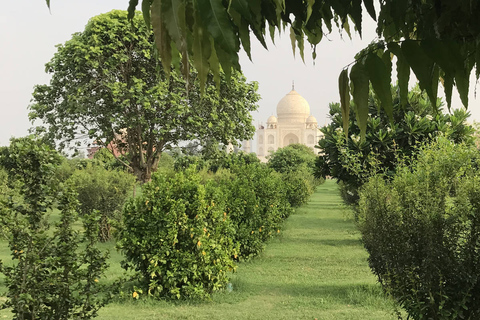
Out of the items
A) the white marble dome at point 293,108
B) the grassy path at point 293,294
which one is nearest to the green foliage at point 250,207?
the grassy path at point 293,294

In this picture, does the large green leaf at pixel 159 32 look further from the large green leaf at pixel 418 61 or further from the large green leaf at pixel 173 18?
the large green leaf at pixel 418 61

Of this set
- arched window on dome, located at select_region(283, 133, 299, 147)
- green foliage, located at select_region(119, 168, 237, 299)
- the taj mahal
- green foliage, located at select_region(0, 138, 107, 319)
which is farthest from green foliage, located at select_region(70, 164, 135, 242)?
arched window on dome, located at select_region(283, 133, 299, 147)

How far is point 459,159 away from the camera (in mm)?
4109

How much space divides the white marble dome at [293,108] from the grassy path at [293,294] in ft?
235

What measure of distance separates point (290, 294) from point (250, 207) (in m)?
2.48

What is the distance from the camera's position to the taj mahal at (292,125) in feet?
262

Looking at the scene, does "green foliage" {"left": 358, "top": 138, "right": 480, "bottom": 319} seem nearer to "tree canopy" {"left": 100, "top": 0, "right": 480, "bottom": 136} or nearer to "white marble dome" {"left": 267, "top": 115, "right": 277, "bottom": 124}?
"tree canopy" {"left": 100, "top": 0, "right": 480, "bottom": 136}

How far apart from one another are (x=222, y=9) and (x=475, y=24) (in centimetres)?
62

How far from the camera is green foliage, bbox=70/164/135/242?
10203 mm

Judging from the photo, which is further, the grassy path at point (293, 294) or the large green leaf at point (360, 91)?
the grassy path at point (293, 294)

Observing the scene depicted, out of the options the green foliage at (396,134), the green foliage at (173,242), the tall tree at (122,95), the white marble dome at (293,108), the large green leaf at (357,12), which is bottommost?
the green foliage at (173,242)

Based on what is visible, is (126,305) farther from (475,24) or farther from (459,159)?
(475,24)

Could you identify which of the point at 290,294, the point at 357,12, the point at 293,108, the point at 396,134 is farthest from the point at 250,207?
the point at 293,108

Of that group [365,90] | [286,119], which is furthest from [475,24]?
[286,119]
